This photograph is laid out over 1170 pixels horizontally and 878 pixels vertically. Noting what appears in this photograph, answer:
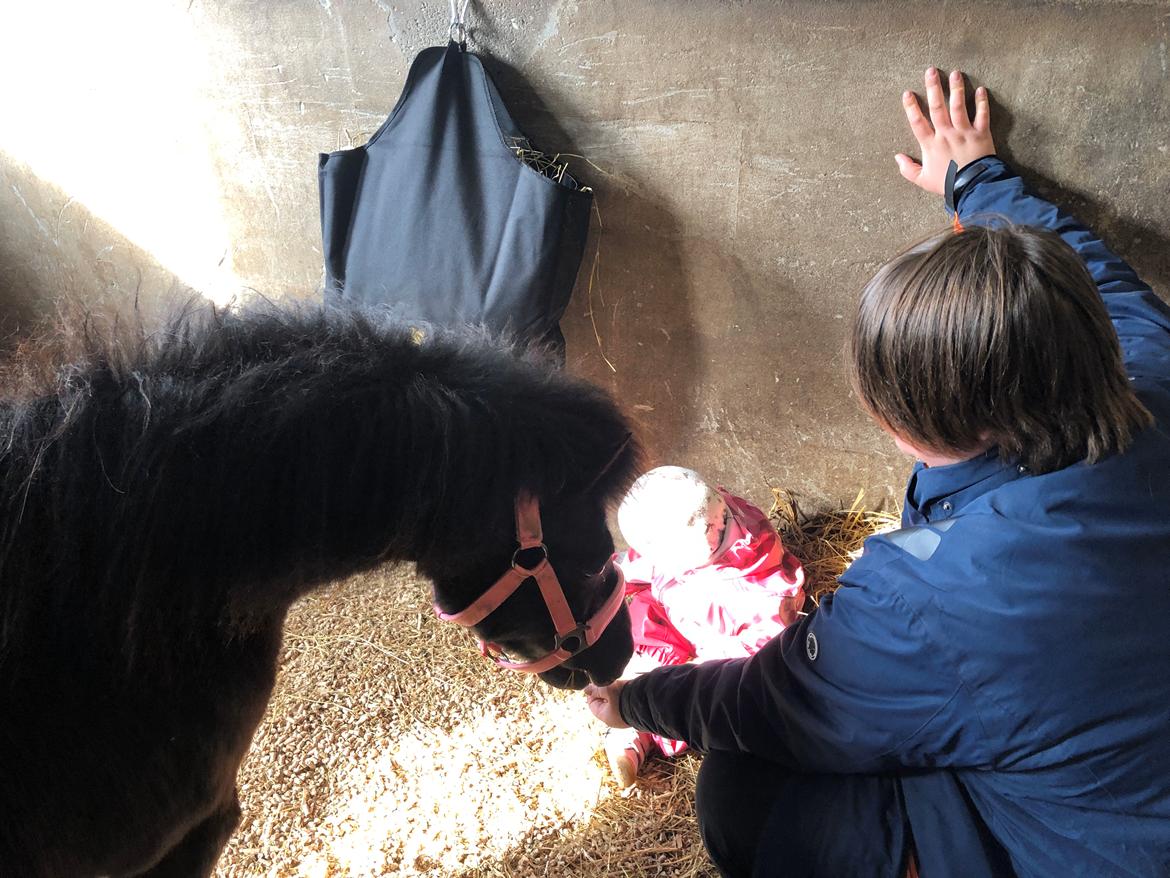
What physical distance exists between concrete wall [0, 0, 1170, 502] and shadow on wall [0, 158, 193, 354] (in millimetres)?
22

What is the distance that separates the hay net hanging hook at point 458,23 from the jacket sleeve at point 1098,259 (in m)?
1.08

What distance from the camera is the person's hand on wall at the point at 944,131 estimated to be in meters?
1.44

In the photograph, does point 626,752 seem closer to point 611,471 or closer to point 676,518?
point 676,518

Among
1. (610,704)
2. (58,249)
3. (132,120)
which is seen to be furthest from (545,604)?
(58,249)

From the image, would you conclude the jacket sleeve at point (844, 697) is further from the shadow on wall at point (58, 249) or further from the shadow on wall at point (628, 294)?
the shadow on wall at point (58, 249)

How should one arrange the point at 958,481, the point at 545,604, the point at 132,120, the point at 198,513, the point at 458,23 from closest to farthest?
the point at 198,513
the point at 958,481
the point at 545,604
the point at 458,23
the point at 132,120

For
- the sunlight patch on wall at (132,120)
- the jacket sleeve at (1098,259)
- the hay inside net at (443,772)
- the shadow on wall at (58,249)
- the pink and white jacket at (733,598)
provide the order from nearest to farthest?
the jacket sleeve at (1098,259) < the hay inside net at (443,772) < the pink and white jacket at (733,598) < the sunlight patch on wall at (132,120) < the shadow on wall at (58,249)

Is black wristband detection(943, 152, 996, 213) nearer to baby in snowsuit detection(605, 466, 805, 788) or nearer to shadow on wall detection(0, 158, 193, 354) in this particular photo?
baby in snowsuit detection(605, 466, 805, 788)

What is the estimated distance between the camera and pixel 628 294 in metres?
1.94

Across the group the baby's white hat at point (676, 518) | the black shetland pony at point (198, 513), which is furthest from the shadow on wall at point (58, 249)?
the black shetland pony at point (198, 513)

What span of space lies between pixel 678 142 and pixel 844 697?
1.19 metres

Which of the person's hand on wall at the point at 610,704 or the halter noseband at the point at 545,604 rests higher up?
the halter noseband at the point at 545,604

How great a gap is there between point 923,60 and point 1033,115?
0.23 metres

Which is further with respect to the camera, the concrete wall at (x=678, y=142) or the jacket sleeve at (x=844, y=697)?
the concrete wall at (x=678, y=142)
